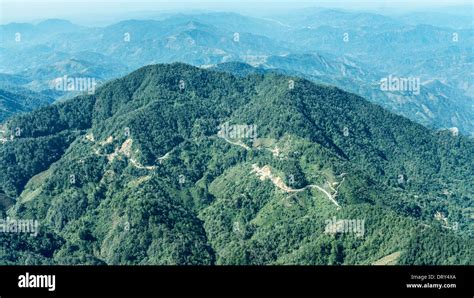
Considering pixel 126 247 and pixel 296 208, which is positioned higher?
pixel 296 208

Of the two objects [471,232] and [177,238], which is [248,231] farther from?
[471,232]

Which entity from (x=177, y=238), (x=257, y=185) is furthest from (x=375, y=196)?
(x=177, y=238)

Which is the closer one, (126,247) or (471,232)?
(126,247)

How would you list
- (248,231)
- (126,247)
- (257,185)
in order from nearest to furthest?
(126,247), (248,231), (257,185)

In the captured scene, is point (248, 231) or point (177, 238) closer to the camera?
A: point (177, 238)

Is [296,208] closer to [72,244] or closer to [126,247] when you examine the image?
[126,247]
